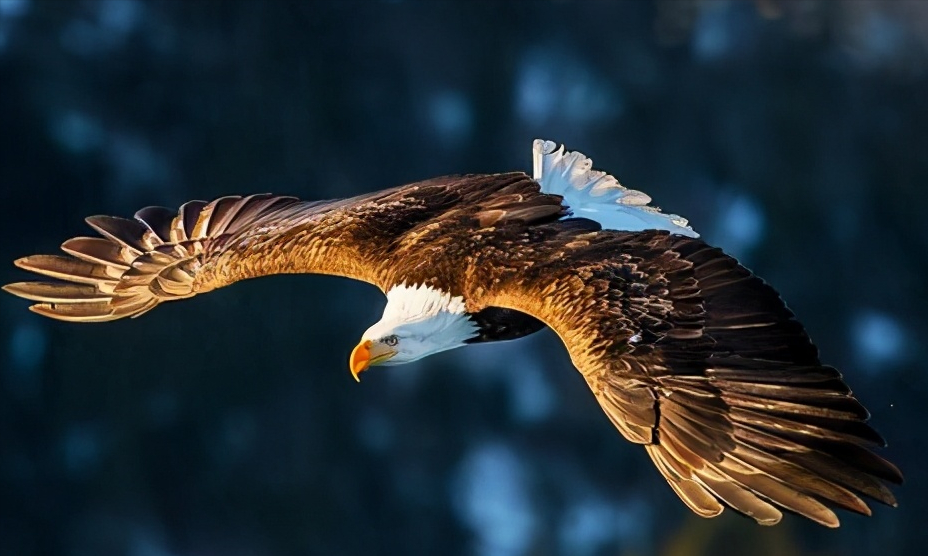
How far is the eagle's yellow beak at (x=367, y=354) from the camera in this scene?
5.06 meters

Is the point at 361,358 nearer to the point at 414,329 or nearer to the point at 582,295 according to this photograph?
the point at 414,329

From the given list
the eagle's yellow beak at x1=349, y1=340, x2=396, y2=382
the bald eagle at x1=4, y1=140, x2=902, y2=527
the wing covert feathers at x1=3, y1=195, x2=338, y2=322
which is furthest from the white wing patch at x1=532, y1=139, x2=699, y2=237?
the wing covert feathers at x1=3, y1=195, x2=338, y2=322

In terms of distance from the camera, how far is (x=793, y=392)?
4.16 metres

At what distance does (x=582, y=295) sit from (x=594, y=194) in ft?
4.22

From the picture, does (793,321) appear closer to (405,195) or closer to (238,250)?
(405,195)

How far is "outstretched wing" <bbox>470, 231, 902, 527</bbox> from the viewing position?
13.3 feet

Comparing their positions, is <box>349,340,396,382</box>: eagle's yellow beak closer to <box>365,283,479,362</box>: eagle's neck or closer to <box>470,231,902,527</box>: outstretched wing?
<box>365,283,479,362</box>: eagle's neck

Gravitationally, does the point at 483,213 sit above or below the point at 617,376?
above

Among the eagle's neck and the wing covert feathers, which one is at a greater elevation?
the wing covert feathers

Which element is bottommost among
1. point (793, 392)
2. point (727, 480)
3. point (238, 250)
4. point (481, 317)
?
point (727, 480)

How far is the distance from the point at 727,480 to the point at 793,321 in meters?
0.61

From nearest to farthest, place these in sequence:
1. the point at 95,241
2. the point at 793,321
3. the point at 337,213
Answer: the point at 793,321 → the point at 337,213 → the point at 95,241

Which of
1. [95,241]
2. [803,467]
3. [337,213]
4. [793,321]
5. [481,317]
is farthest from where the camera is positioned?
[95,241]

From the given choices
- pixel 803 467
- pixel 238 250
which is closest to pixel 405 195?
pixel 238 250
